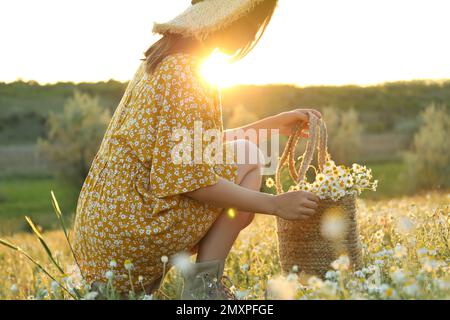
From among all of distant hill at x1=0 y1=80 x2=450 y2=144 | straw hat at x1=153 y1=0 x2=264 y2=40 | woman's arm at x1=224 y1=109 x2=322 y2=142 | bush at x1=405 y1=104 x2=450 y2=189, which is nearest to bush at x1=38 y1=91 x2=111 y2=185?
distant hill at x1=0 y1=80 x2=450 y2=144

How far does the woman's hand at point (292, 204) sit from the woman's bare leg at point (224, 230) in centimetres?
32

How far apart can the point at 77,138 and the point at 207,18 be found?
91.6 ft

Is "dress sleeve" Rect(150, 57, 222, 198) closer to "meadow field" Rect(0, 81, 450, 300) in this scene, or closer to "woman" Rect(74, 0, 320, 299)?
"woman" Rect(74, 0, 320, 299)

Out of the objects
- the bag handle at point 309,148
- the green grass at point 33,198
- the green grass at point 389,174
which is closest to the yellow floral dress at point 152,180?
the bag handle at point 309,148

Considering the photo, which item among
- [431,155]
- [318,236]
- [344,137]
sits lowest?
[431,155]

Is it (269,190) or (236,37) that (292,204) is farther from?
(269,190)

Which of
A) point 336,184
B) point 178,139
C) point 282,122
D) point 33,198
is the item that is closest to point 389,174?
point 33,198

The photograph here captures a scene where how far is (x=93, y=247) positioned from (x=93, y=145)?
27.4m

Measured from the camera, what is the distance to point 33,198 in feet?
107

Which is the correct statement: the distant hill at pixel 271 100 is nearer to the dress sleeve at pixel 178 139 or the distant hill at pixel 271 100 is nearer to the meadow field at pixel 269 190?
the meadow field at pixel 269 190

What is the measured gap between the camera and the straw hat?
315 cm
